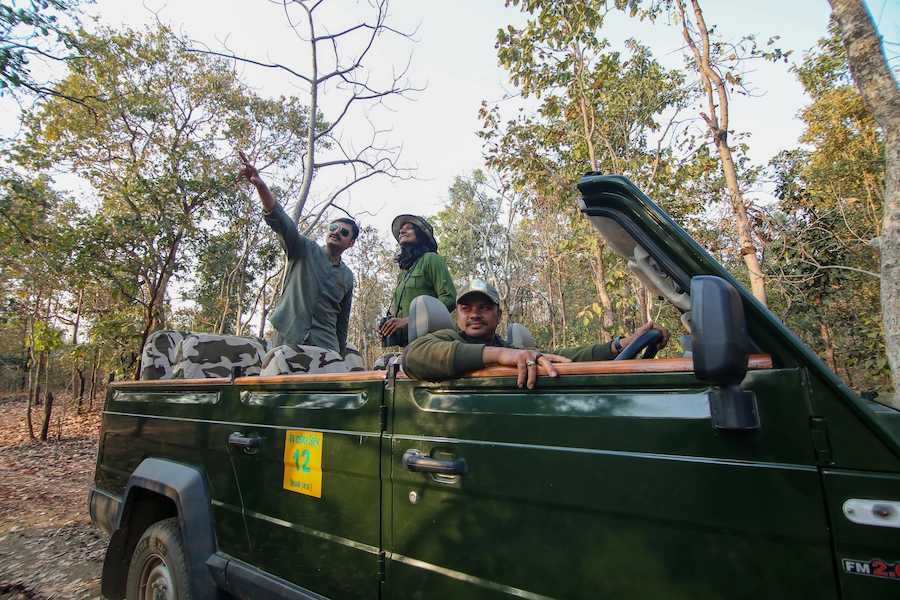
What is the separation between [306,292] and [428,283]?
86cm

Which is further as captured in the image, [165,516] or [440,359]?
[165,516]

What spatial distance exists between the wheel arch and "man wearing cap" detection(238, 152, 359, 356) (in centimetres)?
108

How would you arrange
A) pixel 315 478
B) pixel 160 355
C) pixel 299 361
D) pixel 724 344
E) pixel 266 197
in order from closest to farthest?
pixel 724 344
pixel 315 478
pixel 299 361
pixel 266 197
pixel 160 355

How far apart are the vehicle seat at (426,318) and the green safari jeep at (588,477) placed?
0.34 m

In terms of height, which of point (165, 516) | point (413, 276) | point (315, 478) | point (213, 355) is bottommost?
point (165, 516)

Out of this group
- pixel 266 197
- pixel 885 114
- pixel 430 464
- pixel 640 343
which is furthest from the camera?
pixel 885 114

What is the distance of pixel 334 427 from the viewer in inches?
76.0

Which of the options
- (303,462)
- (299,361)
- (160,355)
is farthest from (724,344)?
(160,355)

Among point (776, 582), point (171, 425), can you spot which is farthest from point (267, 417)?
point (776, 582)

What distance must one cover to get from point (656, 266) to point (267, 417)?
173cm

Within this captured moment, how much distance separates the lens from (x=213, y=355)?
3.50m

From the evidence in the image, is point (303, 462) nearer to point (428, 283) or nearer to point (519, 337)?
point (519, 337)

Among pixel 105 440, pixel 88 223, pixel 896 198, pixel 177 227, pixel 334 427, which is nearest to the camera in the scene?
pixel 334 427

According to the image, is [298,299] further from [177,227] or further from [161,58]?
[161,58]
